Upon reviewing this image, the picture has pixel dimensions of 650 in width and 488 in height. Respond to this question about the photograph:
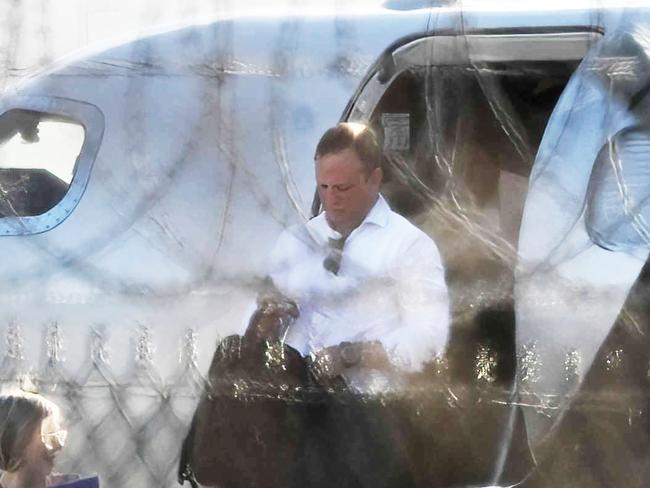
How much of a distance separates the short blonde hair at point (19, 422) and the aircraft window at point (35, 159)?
419 mm

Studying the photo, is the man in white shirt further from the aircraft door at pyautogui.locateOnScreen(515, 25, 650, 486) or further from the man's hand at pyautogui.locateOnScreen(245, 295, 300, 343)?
the aircraft door at pyautogui.locateOnScreen(515, 25, 650, 486)

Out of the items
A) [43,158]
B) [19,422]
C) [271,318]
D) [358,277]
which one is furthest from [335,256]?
[19,422]

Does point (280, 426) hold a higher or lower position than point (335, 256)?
lower

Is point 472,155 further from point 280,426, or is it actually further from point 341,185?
point 280,426


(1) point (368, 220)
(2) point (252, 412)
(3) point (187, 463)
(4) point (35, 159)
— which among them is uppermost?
(4) point (35, 159)

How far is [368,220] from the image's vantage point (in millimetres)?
2039

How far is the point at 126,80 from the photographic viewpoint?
2.09 meters

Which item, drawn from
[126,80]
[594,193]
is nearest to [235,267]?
[126,80]

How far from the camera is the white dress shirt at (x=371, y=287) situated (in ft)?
6.63

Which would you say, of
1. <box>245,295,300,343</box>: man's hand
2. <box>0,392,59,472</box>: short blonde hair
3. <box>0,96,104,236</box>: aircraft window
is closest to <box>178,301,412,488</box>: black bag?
<box>245,295,300,343</box>: man's hand

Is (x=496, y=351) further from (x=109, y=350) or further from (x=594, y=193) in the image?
(x=109, y=350)

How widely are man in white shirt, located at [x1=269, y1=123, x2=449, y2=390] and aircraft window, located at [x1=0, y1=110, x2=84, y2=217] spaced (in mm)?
515

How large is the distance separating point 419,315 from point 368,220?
0.23 metres

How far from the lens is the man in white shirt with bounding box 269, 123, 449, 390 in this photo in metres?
2.02
